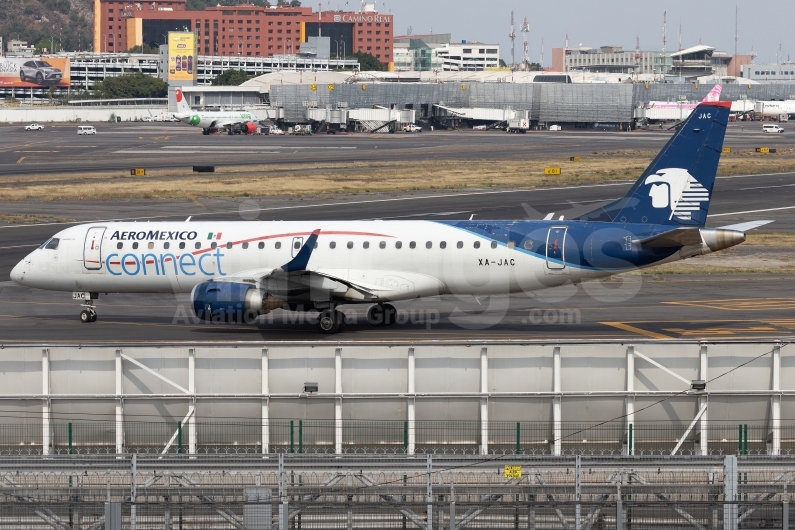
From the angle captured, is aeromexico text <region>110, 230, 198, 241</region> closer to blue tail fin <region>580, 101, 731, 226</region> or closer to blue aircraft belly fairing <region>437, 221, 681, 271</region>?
blue aircraft belly fairing <region>437, 221, 681, 271</region>

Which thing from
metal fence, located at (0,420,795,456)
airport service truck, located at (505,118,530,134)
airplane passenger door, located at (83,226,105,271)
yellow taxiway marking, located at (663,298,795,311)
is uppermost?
airport service truck, located at (505,118,530,134)

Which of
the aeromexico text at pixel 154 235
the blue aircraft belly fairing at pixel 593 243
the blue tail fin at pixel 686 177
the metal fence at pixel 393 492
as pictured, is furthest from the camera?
the aeromexico text at pixel 154 235

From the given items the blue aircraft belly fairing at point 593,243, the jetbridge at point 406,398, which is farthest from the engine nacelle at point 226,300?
the jetbridge at point 406,398

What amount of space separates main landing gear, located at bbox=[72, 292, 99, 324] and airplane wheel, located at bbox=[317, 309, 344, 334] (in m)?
9.41

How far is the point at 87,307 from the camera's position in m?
43.1

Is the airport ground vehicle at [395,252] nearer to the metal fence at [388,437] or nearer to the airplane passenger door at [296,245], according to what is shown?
the airplane passenger door at [296,245]

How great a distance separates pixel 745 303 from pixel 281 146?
4252 inches

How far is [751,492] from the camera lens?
2025cm

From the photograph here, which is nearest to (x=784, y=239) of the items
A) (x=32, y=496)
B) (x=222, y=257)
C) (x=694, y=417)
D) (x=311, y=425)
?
(x=222, y=257)

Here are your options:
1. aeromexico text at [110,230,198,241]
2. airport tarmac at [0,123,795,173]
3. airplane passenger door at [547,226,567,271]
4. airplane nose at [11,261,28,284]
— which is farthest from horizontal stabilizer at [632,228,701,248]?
airport tarmac at [0,123,795,173]

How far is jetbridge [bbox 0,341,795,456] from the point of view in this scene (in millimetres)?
25656

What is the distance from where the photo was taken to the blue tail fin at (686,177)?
3938cm

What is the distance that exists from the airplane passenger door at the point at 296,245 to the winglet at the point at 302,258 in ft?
5.10

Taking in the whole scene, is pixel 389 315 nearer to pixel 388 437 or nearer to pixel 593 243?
pixel 593 243
